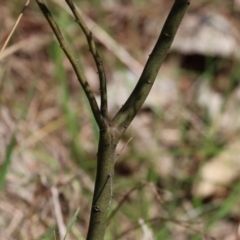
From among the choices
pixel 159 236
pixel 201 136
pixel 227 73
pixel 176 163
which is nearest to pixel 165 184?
pixel 176 163

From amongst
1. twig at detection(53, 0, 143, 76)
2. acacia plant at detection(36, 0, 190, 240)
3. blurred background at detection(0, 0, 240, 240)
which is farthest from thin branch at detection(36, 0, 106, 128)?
twig at detection(53, 0, 143, 76)

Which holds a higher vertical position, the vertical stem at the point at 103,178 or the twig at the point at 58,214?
Result: the twig at the point at 58,214

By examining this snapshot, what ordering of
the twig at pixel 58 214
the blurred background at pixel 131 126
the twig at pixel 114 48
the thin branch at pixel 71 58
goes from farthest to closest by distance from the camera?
the twig at pixel 114 48 < the blurred background at pixel 131 126 < the twig at pixel 58 214 < the thin branch at pixel 71 58

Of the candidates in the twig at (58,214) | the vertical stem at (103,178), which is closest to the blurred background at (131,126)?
the twig at (58,214)

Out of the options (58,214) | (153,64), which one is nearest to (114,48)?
(58,214)

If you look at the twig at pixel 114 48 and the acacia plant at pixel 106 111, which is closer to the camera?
the acacia plant at pixel 106 111

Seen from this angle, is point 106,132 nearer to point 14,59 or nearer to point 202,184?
point 202,184

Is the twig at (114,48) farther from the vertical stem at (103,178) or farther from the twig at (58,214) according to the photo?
the vertical stem at (103,178)

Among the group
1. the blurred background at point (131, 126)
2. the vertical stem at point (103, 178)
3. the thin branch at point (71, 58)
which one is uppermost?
the blurred background at point (131, 126)
